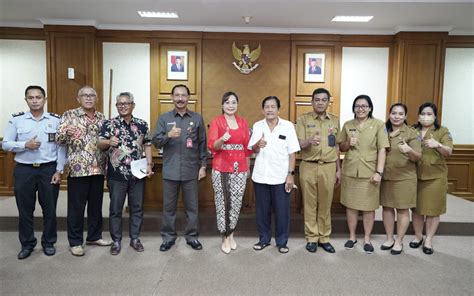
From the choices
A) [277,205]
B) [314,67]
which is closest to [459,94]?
[314,67]

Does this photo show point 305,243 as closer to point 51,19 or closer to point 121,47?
point 121,47

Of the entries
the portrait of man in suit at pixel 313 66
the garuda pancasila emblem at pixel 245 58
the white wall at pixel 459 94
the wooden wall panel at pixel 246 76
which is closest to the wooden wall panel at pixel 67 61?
the wooden wall panel at pixel 246 76

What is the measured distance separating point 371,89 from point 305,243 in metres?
3.53

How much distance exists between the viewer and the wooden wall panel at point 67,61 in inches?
212

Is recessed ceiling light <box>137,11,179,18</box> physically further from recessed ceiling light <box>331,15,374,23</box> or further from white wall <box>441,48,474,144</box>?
white wall <box>441,48,474,144</box>

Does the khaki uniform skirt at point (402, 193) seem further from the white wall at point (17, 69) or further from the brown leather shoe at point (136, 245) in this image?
the white wall at point (17, 69)

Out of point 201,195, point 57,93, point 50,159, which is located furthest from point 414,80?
point 57,93

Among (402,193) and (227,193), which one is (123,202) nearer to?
(227,193)

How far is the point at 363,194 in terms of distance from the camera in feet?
10.6

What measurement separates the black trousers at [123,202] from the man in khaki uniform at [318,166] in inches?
62.6

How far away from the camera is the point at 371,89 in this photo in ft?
19.4

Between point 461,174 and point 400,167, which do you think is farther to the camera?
point 461,174

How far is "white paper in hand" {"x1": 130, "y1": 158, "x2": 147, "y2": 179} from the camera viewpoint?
308cm

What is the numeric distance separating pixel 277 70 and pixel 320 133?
2.90 meters
